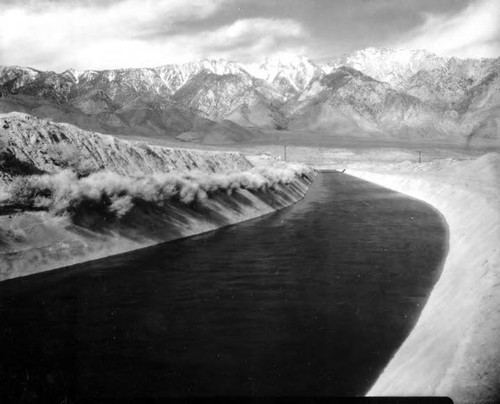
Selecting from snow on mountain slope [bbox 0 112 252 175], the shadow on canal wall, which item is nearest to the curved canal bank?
the shadow on canal wall

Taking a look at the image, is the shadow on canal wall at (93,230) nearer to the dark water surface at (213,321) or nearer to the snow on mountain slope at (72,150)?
the dark water surface at (213,321)

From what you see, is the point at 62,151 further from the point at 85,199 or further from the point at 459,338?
the point at 459,338

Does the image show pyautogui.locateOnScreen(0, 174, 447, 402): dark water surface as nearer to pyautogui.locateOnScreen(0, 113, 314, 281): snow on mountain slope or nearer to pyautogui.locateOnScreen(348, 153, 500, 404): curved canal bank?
pyautogui.locateOnScreen(348, 153, 500, 404): curved canal bank

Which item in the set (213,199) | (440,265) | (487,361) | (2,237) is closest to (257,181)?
(213,199)

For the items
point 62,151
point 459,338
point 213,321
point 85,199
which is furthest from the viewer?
point 62,151

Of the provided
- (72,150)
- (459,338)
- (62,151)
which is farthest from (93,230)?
(459,338)
